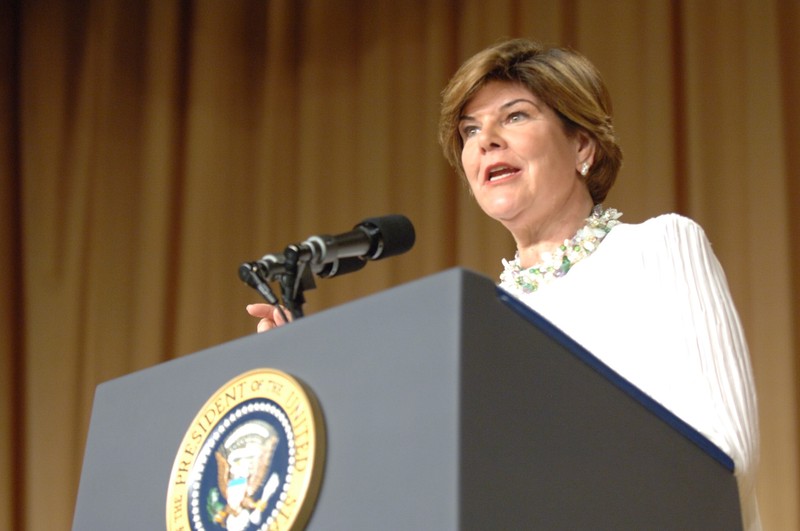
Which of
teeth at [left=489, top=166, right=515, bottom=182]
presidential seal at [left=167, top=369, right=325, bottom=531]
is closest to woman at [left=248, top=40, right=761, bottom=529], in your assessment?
teeth at [left=489, top=166, right=515, bottom=182]

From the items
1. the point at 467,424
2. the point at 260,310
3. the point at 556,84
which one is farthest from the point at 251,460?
the point at 556,84

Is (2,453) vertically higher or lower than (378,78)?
lower

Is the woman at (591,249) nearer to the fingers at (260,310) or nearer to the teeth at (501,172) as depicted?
the teeth at (501,172)

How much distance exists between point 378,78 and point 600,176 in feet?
6.08

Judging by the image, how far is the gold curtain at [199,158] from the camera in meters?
3.36

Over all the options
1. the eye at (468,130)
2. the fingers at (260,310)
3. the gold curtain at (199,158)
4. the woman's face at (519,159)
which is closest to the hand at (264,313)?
the fingers at (260,310)

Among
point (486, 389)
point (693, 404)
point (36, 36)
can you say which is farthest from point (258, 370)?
point (36, 36)

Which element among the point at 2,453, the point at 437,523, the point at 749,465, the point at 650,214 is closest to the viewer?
the point at 437,523

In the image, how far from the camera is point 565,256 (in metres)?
1.69

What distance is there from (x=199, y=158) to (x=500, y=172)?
221 cm

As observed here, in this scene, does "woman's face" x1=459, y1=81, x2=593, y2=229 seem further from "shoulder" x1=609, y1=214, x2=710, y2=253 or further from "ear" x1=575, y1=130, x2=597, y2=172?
"shoulder" x1=609, y1=214, x2=710, y2=253

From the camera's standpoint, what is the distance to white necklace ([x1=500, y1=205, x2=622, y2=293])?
1679 millimetres

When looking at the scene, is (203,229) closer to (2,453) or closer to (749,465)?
(2,453)

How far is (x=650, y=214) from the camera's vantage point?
115 inches
